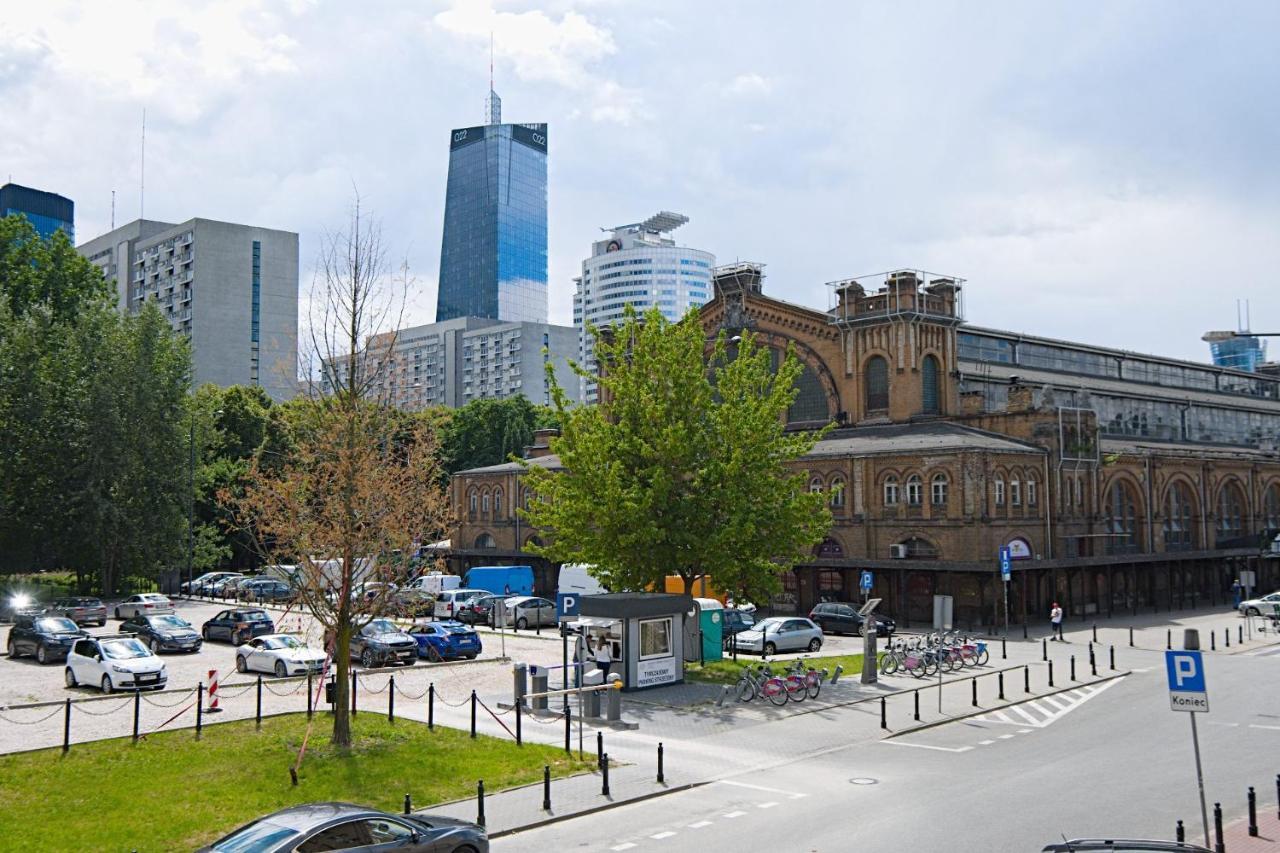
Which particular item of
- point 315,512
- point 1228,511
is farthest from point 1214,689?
point 1228,511

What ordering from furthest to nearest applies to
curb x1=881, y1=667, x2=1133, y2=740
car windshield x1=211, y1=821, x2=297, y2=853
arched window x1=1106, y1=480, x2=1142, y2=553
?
1. arched window x1=1106, y1=480, x2=1142, y2=553
2. curb x1=881, y1=667, x2=1133, y2=740
3. car windshield x1=211, y1=821, x2=297, y2=853

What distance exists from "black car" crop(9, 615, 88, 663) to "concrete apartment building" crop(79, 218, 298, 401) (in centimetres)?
8015

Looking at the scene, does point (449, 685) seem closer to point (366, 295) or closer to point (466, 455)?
point (366, 295)

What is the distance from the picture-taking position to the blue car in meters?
35.1

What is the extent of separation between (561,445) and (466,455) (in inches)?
2874

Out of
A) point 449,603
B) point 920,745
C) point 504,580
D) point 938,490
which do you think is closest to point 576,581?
point 449,603

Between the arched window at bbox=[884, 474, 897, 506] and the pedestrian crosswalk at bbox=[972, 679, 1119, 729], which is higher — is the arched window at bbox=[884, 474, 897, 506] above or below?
above

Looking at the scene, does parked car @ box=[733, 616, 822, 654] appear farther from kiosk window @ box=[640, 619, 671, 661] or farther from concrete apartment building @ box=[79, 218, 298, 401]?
concrete apartment building @ box=[79, 218, 298, 401]

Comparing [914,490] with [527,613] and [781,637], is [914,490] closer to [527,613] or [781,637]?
[781,637]

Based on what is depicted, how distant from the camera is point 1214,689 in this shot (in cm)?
2952

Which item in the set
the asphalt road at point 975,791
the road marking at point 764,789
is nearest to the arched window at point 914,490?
the asphalt road at point 975,791

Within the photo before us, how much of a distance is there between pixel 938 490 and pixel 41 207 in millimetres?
178115

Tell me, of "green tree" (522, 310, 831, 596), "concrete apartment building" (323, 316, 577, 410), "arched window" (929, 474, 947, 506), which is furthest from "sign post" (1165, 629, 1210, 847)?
"concrete apartment building" (323, 316, 577, 410)

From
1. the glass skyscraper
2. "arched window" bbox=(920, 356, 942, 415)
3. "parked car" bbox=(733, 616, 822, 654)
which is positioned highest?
the glass skyscraper
